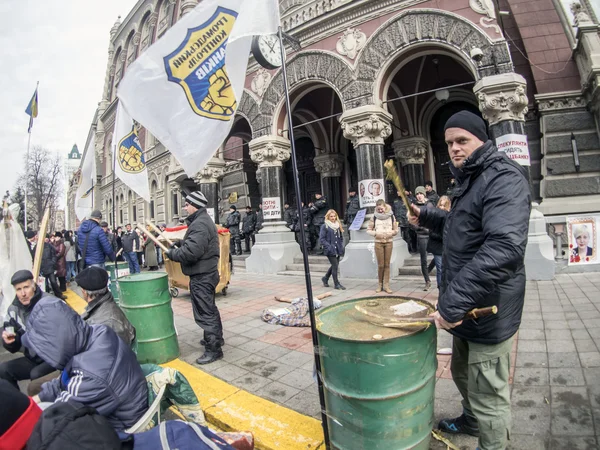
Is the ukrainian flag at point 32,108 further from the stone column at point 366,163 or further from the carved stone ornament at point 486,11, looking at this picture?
the carved stone ornament at point 486,11

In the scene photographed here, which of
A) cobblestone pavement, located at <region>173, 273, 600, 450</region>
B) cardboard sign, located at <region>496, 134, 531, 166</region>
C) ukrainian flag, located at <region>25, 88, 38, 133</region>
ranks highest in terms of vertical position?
ukrainian flag, located at <region>25, 88, 38, 133</region>

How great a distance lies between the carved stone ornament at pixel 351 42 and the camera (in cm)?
879

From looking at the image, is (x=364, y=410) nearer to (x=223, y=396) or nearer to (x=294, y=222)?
(x=223, y=396)

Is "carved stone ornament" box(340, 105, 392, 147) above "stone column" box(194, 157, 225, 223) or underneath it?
above

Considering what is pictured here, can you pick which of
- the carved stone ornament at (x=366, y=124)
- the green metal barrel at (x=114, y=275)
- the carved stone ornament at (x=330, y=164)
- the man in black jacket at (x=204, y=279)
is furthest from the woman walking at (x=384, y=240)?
the carved stone ornament at (x=330, y=164)

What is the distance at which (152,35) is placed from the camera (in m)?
20.4

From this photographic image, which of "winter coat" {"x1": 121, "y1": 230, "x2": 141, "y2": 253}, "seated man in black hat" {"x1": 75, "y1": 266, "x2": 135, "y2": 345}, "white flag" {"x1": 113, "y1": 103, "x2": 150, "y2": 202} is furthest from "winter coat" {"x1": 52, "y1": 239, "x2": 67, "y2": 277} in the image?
"seated man in black hat" {"x1": 75, "y1": 266, "x2": 135, "y2": 345}

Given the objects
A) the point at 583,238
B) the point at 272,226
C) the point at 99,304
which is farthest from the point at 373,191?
the point at 99,304

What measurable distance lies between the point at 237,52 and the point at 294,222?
29.0 ft

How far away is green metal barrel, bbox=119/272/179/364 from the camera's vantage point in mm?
3832

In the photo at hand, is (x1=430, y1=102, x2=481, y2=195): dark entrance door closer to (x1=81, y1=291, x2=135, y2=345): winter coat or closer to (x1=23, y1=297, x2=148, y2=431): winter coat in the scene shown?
(x1=81, y1=291, x2=135, y2=345): winter coat

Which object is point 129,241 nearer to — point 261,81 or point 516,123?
point 261,81

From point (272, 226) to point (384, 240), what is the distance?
4.69 meters

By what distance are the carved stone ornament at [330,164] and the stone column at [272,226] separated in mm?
3359
